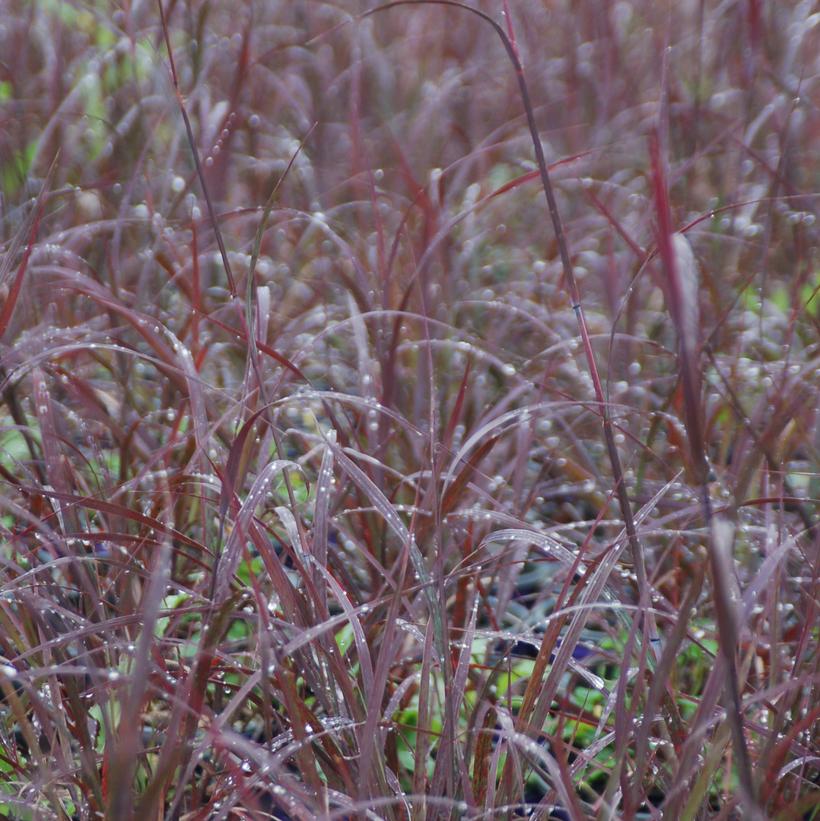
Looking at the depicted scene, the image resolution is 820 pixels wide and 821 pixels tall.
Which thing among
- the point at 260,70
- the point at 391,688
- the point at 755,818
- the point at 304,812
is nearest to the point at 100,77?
the point at 260,70

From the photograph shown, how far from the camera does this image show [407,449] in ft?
4.20

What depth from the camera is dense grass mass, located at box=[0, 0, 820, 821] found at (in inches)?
Result: 28.8

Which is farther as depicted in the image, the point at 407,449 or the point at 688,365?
the point at 407,449

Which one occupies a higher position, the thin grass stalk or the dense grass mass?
the thin grass stalk

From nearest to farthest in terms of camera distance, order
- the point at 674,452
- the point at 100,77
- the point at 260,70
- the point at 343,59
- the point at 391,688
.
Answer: the point at 391,688, the point at 674,452, the point at 100,77, the point at 260,70, the point at 343,59

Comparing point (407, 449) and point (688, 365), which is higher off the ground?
point (688, 365)

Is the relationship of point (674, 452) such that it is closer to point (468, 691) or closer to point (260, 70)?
point (468, 691)

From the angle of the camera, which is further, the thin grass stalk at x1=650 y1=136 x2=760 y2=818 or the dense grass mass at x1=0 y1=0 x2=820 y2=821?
the dense grass mass at x1=0 y1=0 x2=820 y2=821

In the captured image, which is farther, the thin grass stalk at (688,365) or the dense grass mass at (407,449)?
the dense grass mass at (407,449)

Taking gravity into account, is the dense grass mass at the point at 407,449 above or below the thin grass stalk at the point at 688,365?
below

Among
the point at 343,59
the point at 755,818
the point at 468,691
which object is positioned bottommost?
the point at 468,691

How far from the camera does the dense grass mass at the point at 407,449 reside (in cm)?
73

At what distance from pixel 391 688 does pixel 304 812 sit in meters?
0.35

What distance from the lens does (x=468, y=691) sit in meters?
1.08
